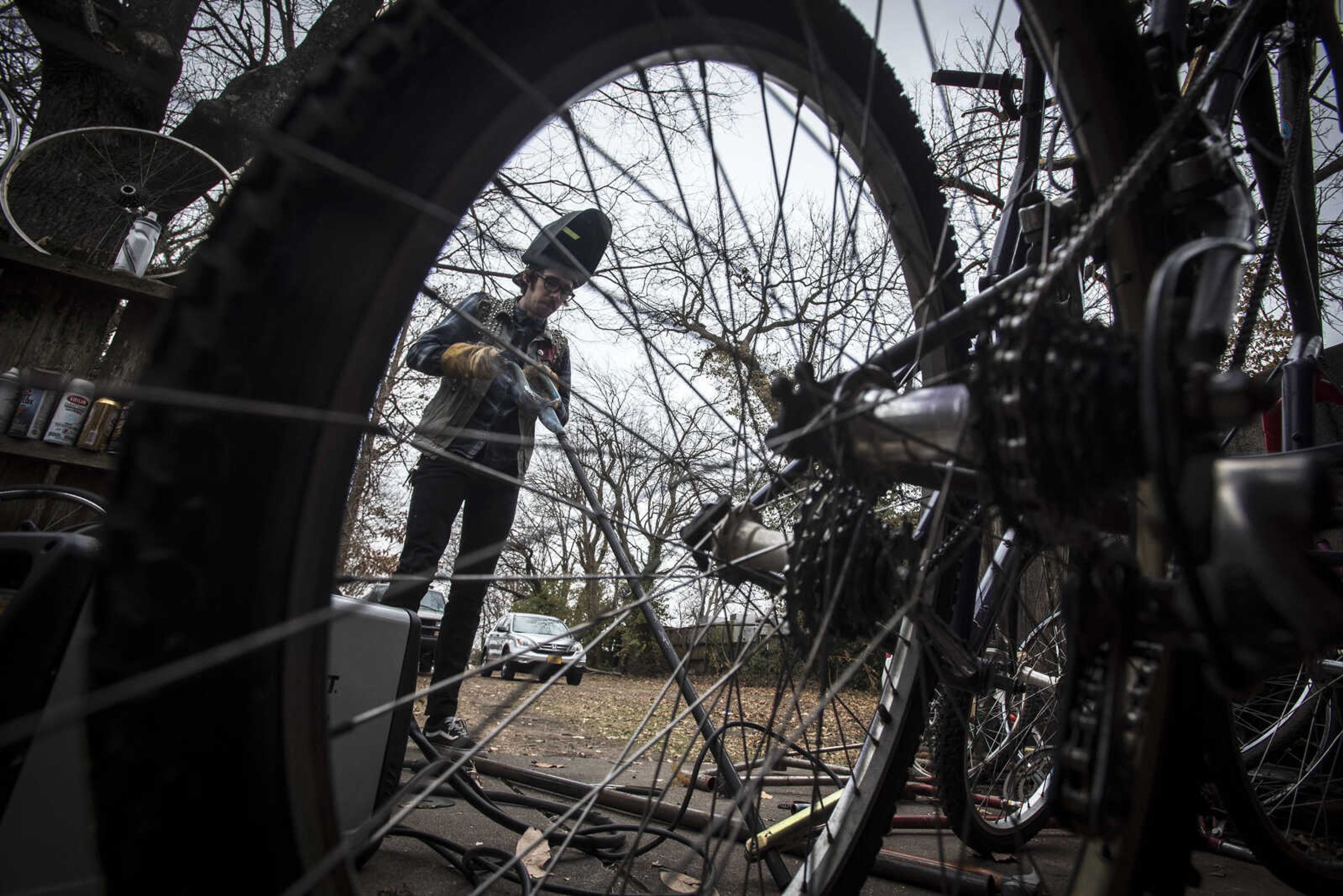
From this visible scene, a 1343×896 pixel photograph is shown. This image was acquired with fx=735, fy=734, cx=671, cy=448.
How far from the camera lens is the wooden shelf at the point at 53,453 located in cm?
244

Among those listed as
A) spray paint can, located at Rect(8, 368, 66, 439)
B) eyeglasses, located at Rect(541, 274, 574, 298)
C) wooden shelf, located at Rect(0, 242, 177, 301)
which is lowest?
spray paint can, located at Rect(8, 368, 66, 439)

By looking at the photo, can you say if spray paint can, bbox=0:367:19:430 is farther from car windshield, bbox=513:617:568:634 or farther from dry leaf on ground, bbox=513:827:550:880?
car windshield, bbox=513:617:568:634

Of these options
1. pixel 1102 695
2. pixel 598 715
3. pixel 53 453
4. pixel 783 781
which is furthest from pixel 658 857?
pixel 598 715

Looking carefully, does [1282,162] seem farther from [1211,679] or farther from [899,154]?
[1211,679]

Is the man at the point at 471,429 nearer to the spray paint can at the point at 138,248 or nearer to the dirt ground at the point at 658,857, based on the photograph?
the dirt ground at the point at 658,857

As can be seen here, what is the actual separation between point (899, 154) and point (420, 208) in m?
0.82

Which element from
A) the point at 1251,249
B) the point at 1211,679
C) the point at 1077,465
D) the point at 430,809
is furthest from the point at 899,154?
the point at 430,809

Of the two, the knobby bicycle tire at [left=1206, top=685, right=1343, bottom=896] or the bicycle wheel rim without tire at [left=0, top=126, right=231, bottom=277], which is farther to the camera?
the bicycle wheel rim without tire at [left=0, top=126, right=231, bottom=277]

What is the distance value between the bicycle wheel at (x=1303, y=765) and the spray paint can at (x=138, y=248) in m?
3.84

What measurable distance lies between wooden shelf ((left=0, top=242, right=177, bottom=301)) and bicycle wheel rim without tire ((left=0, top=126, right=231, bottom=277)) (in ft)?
0.46

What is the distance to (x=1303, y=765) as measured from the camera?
79.4 inches

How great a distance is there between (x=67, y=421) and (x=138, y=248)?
3.15 ft

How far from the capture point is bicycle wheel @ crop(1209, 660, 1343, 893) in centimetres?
149

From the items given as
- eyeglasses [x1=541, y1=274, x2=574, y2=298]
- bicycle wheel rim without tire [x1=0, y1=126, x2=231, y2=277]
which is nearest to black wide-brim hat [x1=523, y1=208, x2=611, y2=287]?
eyeglasses [x1=541, y1=274, x2=574, y2=298]
